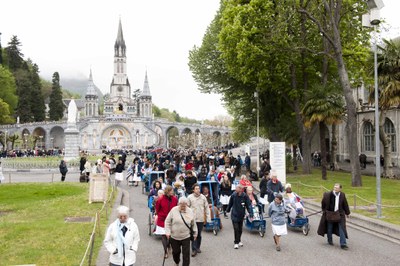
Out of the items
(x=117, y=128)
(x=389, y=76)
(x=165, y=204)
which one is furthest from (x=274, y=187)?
(x=117, y=128)

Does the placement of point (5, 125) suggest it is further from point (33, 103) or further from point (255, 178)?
point (255, 178)

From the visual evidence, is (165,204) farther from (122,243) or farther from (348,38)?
(348,38)

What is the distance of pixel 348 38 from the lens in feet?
78.8

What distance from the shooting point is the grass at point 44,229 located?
8.35 m

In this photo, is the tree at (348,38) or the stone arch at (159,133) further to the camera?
the stone arch at (159,133)

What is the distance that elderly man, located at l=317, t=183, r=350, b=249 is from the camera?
9.57 m

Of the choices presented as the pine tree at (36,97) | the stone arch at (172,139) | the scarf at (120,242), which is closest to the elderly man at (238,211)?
the scarf at (120,242)

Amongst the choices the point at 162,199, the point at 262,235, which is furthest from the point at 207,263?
the point at 262,235

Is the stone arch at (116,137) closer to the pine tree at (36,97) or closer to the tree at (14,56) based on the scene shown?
the pine tree at (36,97)

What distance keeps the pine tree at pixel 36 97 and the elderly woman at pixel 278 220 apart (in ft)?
280

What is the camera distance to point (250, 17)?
22875mm

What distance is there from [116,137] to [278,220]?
291 feet

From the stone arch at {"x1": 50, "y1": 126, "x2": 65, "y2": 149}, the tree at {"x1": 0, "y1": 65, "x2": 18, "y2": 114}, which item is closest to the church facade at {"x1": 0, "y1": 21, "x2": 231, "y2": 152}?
the stone arch at {"x1": 50, "y1": 126, "x2": 65, "y2": 149}

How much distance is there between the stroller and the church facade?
7390 cm
